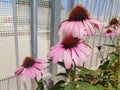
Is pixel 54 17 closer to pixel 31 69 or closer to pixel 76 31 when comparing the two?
pixel 31 69

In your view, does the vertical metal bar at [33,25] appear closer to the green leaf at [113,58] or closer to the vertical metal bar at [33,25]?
the vertical metal bar at [33,25]

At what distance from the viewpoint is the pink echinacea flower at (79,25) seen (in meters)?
0.54

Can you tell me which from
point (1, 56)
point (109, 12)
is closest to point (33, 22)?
point (1, 56)

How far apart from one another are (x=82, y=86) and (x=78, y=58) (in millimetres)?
167

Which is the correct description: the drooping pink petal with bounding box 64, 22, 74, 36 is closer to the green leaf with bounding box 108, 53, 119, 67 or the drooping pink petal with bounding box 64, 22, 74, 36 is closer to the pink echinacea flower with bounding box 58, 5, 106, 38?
the pink echinacea flower with bounding box 58, 5, 106, 38

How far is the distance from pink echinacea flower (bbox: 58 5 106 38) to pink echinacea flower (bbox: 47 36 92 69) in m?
0.05

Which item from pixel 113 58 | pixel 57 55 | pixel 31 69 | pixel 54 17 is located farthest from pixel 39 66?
pixel 54 17

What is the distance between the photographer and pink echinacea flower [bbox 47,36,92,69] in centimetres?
58

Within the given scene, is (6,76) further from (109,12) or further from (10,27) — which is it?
(109,12)

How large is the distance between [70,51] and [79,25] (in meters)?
0.08

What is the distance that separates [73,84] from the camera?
708mm

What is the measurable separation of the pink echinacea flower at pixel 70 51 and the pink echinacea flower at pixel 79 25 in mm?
49

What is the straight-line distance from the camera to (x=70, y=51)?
59 centimetres

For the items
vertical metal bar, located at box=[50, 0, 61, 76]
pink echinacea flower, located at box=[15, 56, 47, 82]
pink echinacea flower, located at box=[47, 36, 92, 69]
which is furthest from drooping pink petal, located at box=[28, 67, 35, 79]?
vertical metal bar, located at box=[50, 0, 61, 76]
